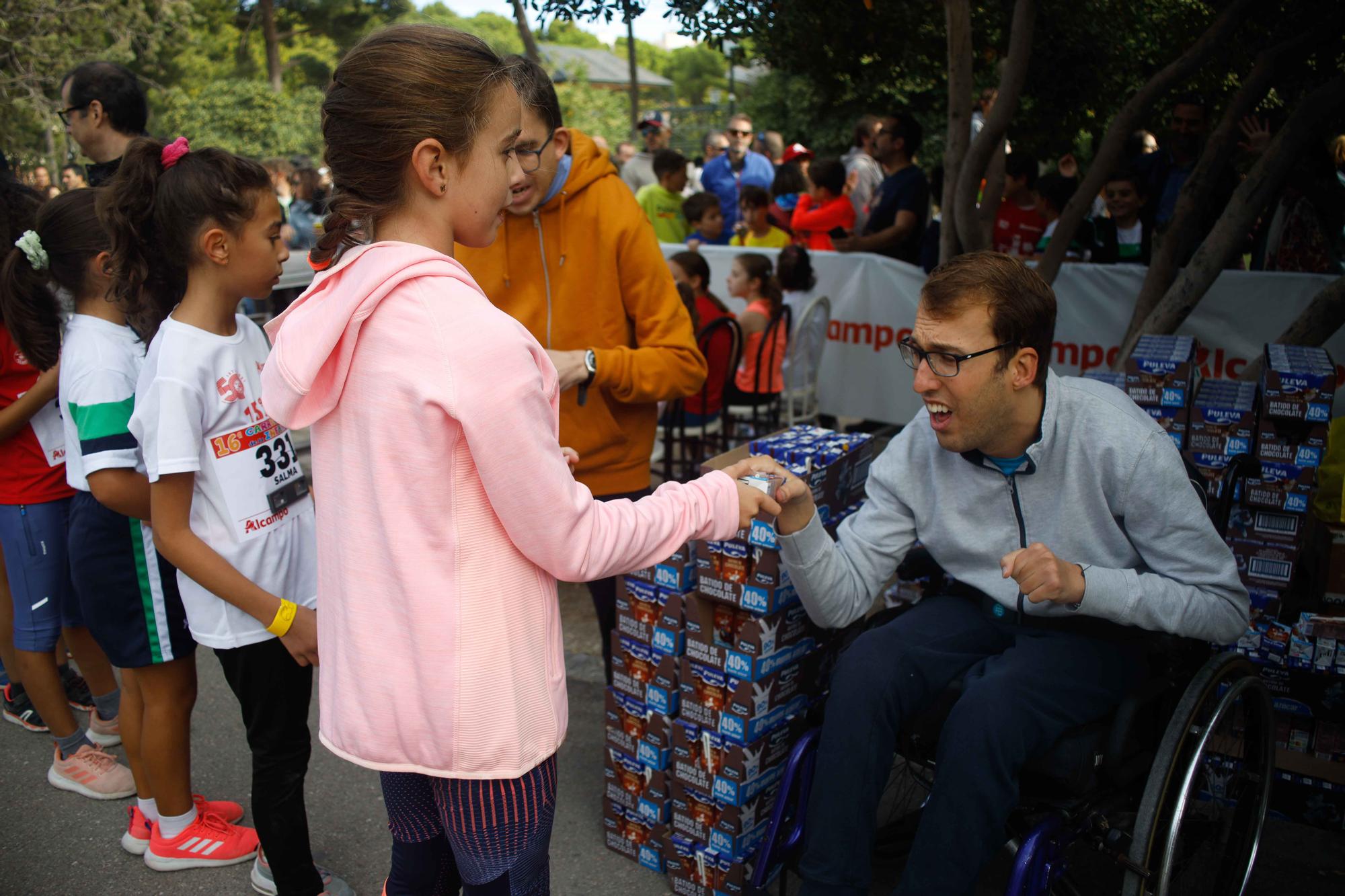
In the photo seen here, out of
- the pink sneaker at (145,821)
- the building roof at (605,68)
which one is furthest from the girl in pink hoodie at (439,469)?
the building roof at (605,68)

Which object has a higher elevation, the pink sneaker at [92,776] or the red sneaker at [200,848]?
the red sneaker at [200,848]

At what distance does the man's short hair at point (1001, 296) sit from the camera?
2.25 metres

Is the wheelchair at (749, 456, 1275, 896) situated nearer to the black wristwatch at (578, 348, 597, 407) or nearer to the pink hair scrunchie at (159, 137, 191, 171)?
the black wristwatch at (578, 348, 597, 407)

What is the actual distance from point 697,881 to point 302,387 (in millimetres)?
1939

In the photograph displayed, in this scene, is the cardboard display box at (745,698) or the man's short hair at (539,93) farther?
the cardboard display box at (745,698)

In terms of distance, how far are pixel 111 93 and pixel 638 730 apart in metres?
3.13

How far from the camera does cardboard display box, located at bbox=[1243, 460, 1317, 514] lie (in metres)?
2.84

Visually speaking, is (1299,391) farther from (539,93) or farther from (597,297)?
(539,93)

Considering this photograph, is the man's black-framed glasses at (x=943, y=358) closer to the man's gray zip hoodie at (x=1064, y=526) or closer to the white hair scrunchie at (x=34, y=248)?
the man's gray zip hoodie at (x=1064, y=526)

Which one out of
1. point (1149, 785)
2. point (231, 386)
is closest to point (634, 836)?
point (1149, 785)

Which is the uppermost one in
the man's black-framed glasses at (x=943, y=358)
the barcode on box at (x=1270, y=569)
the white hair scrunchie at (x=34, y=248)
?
the white hair scrunchie at (x=34, y=248)

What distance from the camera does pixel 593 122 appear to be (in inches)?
1496

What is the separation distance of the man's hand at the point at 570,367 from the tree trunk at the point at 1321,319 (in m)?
2.39

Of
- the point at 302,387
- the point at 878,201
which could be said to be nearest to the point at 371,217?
the point at 302,387
